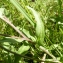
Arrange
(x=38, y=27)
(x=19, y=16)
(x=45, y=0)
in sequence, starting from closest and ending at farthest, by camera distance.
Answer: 1. (x=38, y=27)
2. (x=19, y=16)
3. (x=45, y=0)

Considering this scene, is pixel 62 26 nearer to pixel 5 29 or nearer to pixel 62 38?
pixel 62 38

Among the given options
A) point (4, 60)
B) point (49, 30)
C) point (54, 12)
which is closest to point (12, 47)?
point (4, 60)

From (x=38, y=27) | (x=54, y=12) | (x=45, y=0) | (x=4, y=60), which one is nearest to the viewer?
(x=38, y=27)

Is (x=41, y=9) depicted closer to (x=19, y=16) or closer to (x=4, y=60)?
(x=19, y=16)

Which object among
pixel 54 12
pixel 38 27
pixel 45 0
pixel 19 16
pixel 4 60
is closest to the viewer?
pixel 38 27

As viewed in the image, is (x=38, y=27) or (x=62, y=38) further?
(x=62, y=38)

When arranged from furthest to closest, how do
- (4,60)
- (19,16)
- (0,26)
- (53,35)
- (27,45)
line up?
1. (19,16)
2. (0,26)
3. (53,35)
4. (4,60)
5. (27,45)

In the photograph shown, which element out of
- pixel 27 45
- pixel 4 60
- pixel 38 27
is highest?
pixel 38 27

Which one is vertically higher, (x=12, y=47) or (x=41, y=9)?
(x=41, y=9)

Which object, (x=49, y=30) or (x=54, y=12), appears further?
(x=54, y=12)

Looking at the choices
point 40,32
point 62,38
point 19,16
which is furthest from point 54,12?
point 40,32
